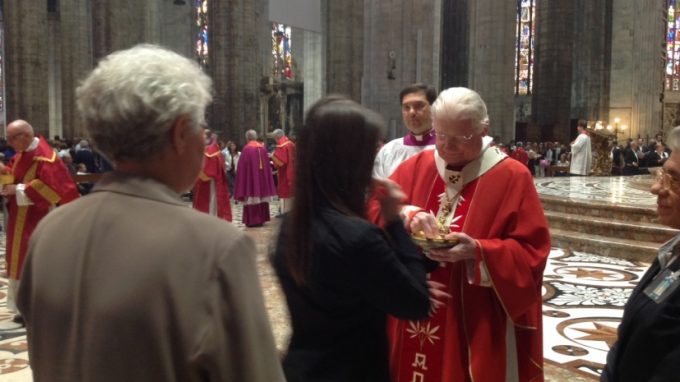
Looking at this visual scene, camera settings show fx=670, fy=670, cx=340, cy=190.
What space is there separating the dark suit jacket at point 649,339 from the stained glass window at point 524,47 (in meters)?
38.6

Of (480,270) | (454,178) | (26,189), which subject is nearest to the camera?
(480,270)

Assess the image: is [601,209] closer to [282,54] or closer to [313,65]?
[313,65]

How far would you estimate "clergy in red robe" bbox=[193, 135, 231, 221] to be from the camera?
30.9 ft

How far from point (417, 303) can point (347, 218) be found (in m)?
0.30

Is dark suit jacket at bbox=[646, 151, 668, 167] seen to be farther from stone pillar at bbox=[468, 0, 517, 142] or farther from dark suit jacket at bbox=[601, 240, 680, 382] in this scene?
dark suit jacket at bbox=[601, 240, 680, 382]

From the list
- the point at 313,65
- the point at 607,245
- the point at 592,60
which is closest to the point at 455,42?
the point at 592,60

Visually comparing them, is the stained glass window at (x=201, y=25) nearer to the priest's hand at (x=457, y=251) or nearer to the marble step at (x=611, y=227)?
the marble step at (x=611, y=227)

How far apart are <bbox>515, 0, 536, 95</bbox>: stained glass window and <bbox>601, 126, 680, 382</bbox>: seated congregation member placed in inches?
1508

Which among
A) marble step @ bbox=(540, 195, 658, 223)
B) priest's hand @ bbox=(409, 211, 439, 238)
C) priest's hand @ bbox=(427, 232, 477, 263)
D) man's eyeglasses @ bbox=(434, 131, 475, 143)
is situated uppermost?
man's eyeglasses @ bbox=(434, 131, 475, 143)

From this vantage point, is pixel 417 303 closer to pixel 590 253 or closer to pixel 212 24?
pixel 590 253

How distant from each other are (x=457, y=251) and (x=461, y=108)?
0.57 metres

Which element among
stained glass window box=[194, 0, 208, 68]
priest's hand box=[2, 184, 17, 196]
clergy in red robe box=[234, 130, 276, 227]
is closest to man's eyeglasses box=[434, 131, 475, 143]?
priest's hand box=[2, 184, 17, 196]

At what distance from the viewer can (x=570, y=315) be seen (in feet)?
17.0

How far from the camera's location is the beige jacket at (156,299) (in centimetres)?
110
